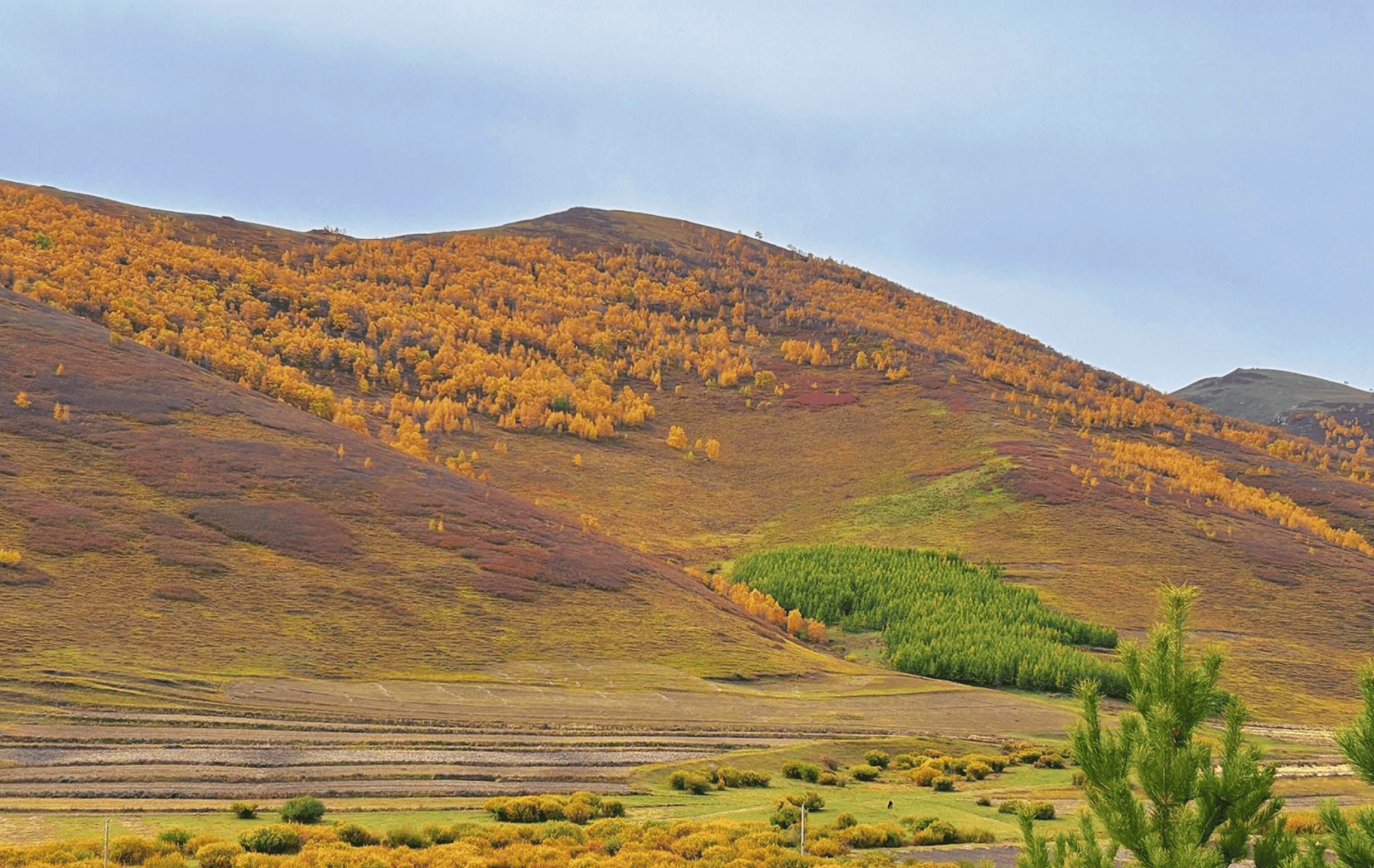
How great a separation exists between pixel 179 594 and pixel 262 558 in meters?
6.28

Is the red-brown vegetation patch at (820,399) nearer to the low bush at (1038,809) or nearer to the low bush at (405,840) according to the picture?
the low bush at (1038,809)

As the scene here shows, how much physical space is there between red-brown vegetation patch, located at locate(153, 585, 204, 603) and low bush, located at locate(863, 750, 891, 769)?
105 ft

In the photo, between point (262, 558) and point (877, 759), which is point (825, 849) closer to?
point (877, 759)

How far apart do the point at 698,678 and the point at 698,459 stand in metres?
71.1

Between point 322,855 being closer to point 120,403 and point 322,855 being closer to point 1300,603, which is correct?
point 120,403

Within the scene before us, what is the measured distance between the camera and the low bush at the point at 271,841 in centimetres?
2506

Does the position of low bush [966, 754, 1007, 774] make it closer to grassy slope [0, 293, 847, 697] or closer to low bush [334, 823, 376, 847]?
grassy slope [0, 293, 847, 697]

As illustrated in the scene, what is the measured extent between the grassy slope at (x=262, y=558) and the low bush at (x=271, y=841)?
2148 centimetres

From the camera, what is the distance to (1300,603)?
271 ft

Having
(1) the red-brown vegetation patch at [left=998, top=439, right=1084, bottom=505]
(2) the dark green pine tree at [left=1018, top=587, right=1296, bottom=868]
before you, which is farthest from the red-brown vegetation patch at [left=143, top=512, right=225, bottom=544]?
(1) the red-brown vegetation patch at [left=998, top=439, right=1084, bottom=505]

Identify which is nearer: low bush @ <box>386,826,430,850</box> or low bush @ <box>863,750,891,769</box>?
low bush @ <box>386,826,430,850</box>

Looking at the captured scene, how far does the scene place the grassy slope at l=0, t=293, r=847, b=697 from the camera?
49.1m

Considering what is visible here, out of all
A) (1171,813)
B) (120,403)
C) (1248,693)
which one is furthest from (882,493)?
(1171,813)

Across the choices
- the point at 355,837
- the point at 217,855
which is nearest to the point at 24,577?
the point at 355,837
